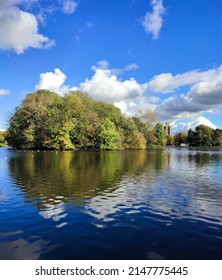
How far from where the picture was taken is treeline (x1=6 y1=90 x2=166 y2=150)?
8681 cm

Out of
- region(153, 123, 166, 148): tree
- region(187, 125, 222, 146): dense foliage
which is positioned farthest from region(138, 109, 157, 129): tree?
region(187, 125, 222, 146): dense foliage

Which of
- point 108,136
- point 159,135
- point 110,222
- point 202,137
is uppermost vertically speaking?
point 202,137

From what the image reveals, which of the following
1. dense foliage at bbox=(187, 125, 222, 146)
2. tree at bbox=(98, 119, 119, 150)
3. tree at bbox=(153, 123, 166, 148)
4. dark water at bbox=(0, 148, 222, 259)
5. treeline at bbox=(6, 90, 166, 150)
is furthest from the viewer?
dense foliage at bbox=(187, 125, 222, 146)

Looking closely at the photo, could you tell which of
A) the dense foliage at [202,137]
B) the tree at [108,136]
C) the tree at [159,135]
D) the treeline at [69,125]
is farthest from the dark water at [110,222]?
the dense foliage at [202,137]

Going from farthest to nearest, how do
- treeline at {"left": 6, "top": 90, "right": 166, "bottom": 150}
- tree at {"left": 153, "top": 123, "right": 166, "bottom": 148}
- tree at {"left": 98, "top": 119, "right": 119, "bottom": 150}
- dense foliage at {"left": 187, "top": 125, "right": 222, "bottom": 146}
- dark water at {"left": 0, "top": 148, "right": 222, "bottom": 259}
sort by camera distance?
dense foliage at {"left": 187, "top": 125, "right": 222, "bottom": 146} → tree at {"left": 153, "top": 123, "right": 166, "bottom": 148} → tree at {"left": 98, "top": 119, "right": 119, "bottom": 150} → treeline at {"left": 6, "top": 90, "right": 166, "bottom": 150} → dark water at {"left": 0, "top": 148, "right": 222, "bottom": 259}

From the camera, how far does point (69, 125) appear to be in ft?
290

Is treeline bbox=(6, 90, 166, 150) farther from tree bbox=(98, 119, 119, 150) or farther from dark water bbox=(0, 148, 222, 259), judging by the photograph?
dark water bbox=(0, 148, 222, 259)

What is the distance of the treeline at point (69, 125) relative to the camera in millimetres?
86812

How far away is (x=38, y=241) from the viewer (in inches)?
377

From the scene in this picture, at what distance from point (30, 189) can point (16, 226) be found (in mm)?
7970

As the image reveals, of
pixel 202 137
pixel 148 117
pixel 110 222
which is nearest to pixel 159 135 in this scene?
pixel 148 117

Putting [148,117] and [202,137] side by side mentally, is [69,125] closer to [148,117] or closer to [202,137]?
[148,117]

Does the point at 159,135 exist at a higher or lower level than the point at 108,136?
higher
